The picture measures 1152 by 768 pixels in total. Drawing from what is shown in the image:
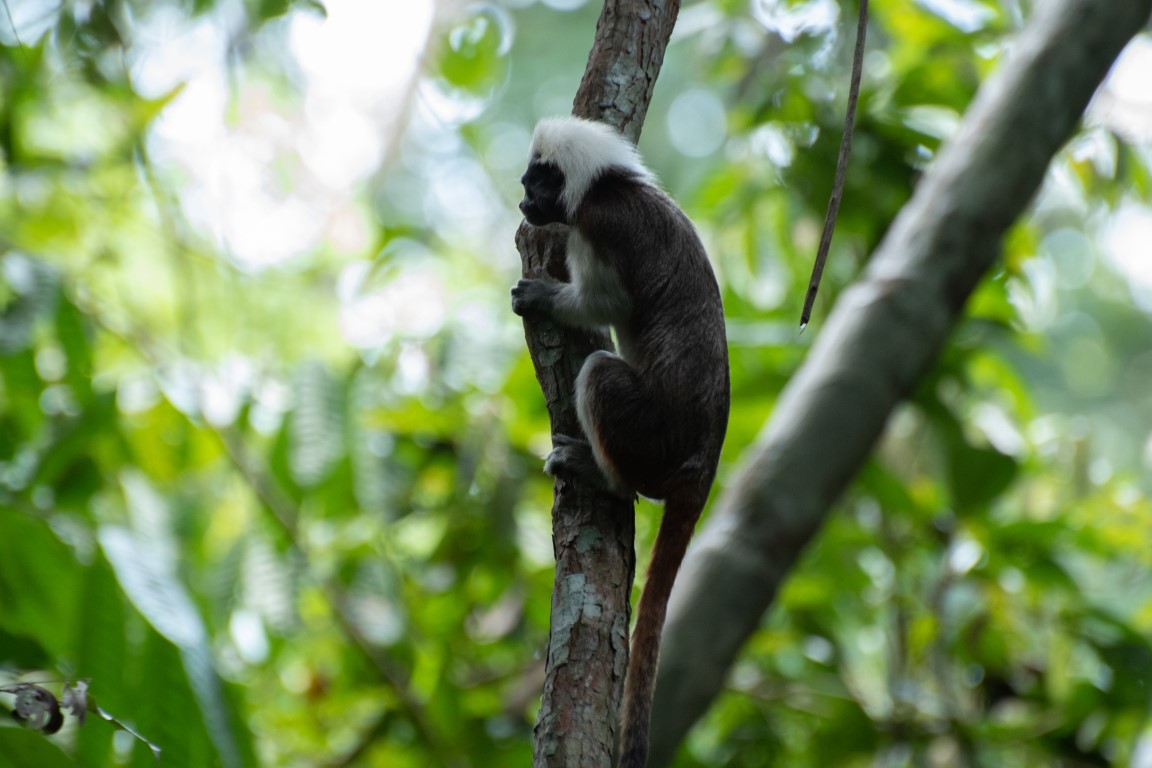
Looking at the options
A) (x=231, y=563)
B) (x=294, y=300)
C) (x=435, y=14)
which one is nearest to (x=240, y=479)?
(x=231, y=563)

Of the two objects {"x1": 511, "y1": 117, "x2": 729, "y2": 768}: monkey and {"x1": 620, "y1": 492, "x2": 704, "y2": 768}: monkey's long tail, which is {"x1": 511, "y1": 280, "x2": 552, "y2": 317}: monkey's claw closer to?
{"x1": 511, "y1": 117, "x2": 729, "y2": 768}: monkey

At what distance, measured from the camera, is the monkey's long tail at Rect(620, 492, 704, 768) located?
81.9 inches

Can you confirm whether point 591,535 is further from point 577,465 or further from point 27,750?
point 27,750

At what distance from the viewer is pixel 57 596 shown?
2.48 meters

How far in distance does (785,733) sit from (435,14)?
6278 millimetres

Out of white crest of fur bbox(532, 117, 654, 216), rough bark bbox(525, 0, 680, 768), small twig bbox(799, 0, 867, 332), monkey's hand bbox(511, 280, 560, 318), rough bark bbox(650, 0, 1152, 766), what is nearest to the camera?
small twig bbox(799, 0, 867, 332)

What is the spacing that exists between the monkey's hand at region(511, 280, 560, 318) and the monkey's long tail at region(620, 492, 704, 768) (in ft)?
2.00

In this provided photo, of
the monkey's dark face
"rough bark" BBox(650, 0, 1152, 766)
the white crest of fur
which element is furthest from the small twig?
"rough bark" BBox(650, 0, 1152, 766)

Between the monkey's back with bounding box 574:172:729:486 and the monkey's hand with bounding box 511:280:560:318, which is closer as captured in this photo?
the monkey's hand with bounding box 511:280:560:318

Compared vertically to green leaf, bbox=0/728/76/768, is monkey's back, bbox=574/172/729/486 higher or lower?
higher

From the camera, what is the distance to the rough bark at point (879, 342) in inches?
114

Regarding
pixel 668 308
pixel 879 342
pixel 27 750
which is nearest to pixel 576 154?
pixel 668 308

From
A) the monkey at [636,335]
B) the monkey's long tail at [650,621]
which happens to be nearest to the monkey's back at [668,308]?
the monkey at [636,335]

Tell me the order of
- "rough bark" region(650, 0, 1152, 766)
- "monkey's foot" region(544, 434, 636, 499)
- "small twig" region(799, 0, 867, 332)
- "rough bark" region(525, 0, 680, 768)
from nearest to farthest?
"small twig" region(799, 0, 867, 332) < "rough bark" region(525, 0, 680, 768) < "monkey's foot" region(544, 434, 636, 499) < "rough bark" region(650, 0, 1152, 766)
